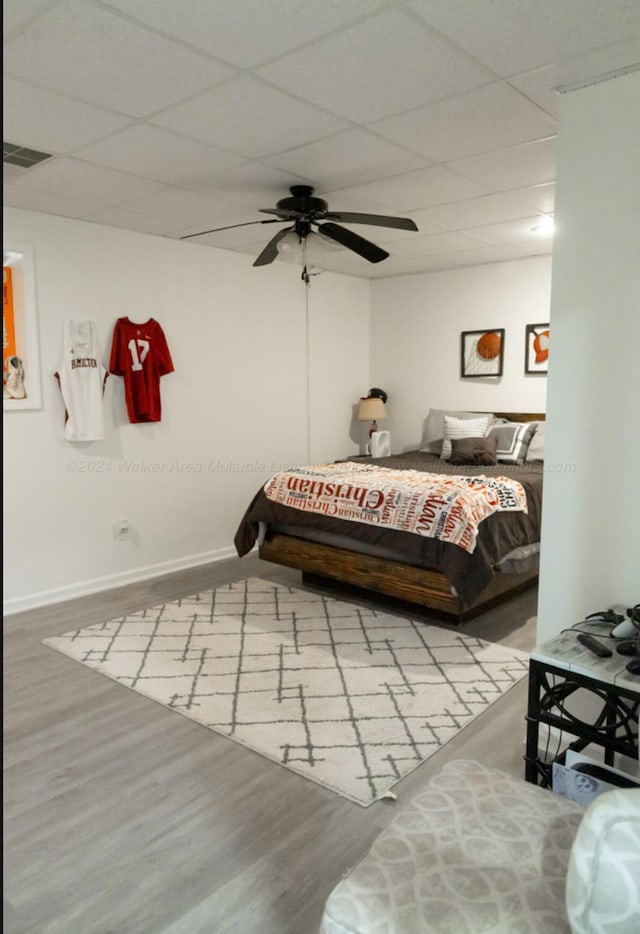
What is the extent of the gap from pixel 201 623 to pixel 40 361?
1.97 m

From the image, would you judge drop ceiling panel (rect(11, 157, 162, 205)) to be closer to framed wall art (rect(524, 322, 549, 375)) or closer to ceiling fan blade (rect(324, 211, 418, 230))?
ceiling fan blade (rect(324, 211, 418, 230))

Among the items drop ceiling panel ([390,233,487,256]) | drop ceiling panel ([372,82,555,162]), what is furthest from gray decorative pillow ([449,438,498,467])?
drop ceiling panel ([372,82,555,162])

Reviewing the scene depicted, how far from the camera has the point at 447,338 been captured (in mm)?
6133

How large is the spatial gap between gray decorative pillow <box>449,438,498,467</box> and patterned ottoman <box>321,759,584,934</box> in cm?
375

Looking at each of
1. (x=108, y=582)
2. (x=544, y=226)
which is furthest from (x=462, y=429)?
(x=108, y=582)

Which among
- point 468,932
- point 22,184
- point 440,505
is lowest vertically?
point 468,932

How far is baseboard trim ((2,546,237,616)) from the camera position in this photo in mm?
4199

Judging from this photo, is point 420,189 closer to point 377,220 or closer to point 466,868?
point 377,220

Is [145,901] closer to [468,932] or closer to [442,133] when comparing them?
[468,932]

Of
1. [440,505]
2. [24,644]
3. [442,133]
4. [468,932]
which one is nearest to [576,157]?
[442,133]

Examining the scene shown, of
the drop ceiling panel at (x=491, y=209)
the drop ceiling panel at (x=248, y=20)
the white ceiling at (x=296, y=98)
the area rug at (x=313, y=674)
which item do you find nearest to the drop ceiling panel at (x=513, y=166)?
the white ceiling at (x=296, y=98)

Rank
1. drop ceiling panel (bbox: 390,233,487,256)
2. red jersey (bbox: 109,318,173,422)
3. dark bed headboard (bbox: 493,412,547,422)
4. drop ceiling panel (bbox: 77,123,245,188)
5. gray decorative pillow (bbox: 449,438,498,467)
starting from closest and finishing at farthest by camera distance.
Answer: drop ceiling panel (bbox: 77,123,245,188) → red jersey (bbox: 109,318,173,422) → drop ceiling panel (bbox: 390,233,487,256) → gray decorative pillow (bbox: 449,438,498,467) → dark bed headboard (bbox: 493,412,547,422)

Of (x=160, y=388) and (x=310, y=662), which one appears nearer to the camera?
(x=310, y=662)

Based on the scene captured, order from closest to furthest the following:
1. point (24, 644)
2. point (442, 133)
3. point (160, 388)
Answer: point (442, 133) < point (24, 644) < point (160, 388)
